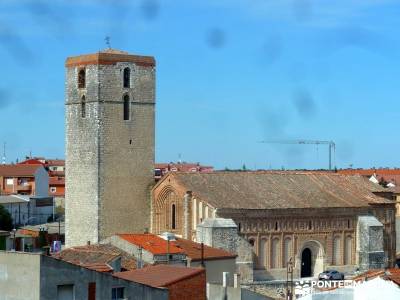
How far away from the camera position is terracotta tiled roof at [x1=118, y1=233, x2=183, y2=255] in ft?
152

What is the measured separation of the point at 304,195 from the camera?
58656 mm

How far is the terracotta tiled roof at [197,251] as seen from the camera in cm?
4712

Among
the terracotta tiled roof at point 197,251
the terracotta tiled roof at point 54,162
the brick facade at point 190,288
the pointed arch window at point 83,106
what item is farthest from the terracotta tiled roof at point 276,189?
the terracotta tiled roof at point 54,162

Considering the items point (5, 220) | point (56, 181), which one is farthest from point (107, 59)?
point (56, 181)

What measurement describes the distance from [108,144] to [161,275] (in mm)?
26269

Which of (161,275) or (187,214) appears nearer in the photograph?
(161,275)

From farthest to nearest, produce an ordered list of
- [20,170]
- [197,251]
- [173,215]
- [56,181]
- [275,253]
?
1. [56,181]
2. [20,170]
3. [173,215]
4. [275,253]
5. [197,251]

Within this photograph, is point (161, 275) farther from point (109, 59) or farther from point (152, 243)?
point (109, 59)

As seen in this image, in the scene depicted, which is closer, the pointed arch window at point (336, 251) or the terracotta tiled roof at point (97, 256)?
the terracotta tiled roof at point (97, 256)

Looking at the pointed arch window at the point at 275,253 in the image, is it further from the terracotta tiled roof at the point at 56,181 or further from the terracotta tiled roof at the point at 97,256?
the terracotta tiled roof at the point at 56,181

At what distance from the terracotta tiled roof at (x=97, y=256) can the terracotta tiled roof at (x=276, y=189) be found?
8.69 m

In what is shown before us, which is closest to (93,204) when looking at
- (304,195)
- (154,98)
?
(154,98)

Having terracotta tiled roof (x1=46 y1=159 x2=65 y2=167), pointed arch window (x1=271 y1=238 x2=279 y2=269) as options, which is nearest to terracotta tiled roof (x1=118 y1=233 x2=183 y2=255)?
pointed arch window (x1=271 y1=238 x2=279 y2=269)

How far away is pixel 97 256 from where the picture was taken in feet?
139
